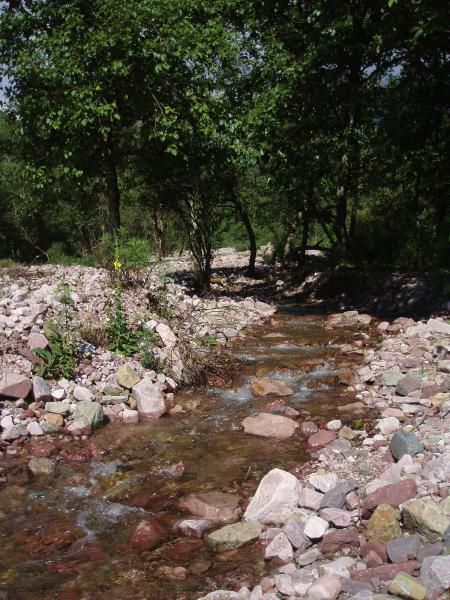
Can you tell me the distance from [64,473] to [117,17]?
981cm

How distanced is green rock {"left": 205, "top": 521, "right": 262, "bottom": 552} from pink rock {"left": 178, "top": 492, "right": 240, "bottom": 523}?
243mm

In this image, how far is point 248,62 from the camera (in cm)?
1430

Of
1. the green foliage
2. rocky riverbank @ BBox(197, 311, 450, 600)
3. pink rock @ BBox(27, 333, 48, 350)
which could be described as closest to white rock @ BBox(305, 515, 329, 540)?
rocky riverbank @ BBox(197, 311, 450, 600)

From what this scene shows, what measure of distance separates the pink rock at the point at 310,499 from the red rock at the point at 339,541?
1.40 feet

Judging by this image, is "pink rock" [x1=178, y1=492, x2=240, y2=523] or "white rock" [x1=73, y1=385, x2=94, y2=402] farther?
"white rock" [x1=73, y1=385, x2=94, y2=402]

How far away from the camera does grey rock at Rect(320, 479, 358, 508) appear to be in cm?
427

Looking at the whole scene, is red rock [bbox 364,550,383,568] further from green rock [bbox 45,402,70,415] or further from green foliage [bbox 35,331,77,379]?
green foliage [bbox 35,331,77,379]

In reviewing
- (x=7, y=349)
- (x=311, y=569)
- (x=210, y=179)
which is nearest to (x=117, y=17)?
(x=210, y=179)

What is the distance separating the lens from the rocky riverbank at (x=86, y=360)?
6.48 meters

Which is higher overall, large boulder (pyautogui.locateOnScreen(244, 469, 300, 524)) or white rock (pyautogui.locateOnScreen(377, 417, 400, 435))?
white rock (pyautogui.locateOnScreen(377, 417, 400, 435))

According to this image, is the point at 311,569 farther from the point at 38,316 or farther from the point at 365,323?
the point at 365,323

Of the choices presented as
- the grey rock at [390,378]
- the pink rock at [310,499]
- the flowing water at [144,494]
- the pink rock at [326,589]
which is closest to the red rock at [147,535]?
the flowing water at [144,494]

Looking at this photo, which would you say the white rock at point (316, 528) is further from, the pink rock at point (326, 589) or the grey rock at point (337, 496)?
the pink rock at point (326, 589)

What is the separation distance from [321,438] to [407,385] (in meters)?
1.53
